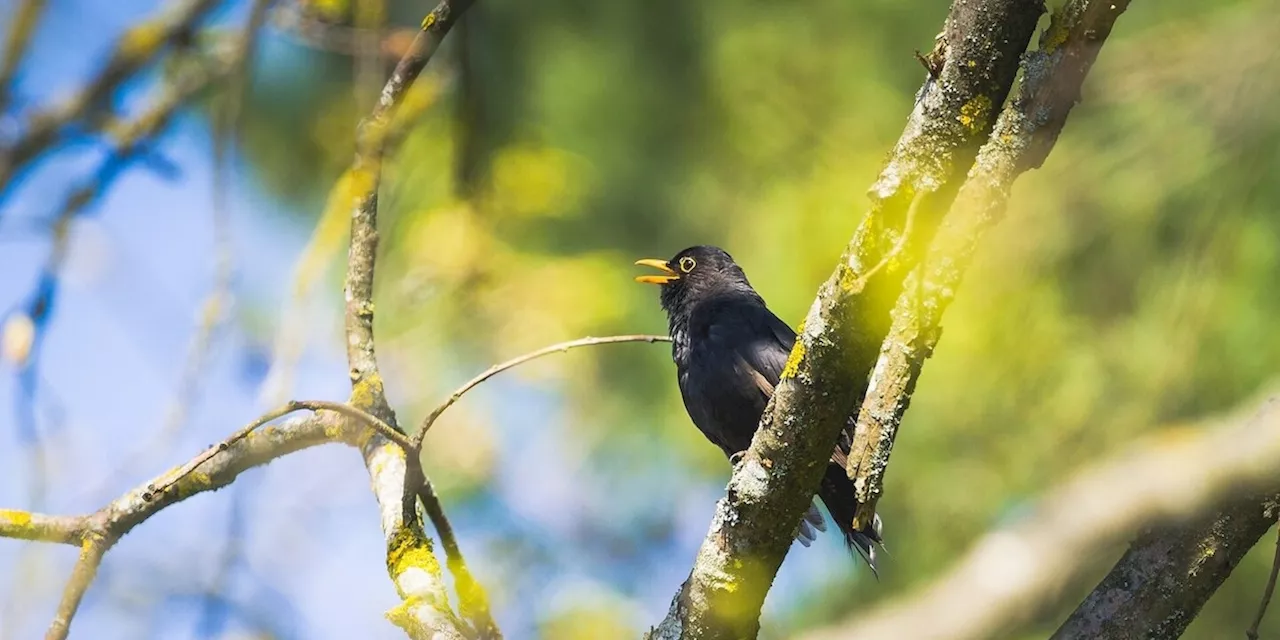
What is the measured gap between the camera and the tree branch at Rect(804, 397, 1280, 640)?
2.03m

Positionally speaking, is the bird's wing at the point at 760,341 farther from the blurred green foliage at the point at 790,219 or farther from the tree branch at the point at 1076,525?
the tree branch at the point at 1076,525

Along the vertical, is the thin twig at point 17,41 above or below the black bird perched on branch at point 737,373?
above

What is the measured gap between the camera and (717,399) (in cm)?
458

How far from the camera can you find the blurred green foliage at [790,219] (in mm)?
5523

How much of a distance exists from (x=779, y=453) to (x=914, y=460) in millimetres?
3774

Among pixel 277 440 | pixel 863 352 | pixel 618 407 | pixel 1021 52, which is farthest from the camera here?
pixel 618 407

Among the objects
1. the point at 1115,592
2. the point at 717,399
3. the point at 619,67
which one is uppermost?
the point at 619,67

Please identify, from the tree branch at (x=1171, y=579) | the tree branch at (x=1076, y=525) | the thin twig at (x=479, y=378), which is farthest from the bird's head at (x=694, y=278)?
the tree branch at (x=1076, y=525)

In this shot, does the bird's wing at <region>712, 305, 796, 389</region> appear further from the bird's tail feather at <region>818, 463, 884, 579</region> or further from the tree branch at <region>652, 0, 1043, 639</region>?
the tree branch at <region>652, 0, 1043, 639</region>

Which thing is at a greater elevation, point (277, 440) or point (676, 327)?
point (676, 327)

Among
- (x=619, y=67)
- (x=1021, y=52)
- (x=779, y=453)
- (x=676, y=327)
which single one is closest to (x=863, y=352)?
(x=779, y=453)

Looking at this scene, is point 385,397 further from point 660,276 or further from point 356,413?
point 660,276

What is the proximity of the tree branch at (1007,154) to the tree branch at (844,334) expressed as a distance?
14cm

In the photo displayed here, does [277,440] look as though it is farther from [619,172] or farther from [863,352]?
[619,172]
